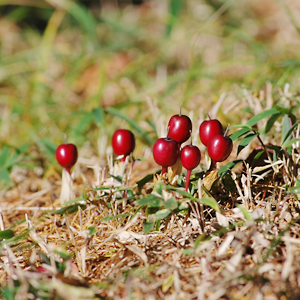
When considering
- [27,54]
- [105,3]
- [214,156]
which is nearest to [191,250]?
[214,156]

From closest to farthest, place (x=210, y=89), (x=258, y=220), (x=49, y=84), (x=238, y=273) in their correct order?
1. (x=238, y=273)
2. (x=258, y=220)
3. (x=210, y=89)
4. (x=49, y=84)

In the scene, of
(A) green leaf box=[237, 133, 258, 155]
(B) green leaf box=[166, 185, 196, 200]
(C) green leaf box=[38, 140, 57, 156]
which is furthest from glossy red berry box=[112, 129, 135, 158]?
(C) green leaf box=[38, 140, 57, 156]

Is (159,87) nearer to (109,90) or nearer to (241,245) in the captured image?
(109,90)

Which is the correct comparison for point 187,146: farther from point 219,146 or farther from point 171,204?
point 171,204

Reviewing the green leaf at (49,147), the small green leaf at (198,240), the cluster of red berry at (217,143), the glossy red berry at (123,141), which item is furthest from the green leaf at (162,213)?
the green leaf at (49,147)

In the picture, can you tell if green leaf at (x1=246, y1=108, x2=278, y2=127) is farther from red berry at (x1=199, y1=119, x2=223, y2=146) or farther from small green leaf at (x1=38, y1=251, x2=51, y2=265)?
small green leaf at (x1=38, y1=251, x2=51, y2=265)
